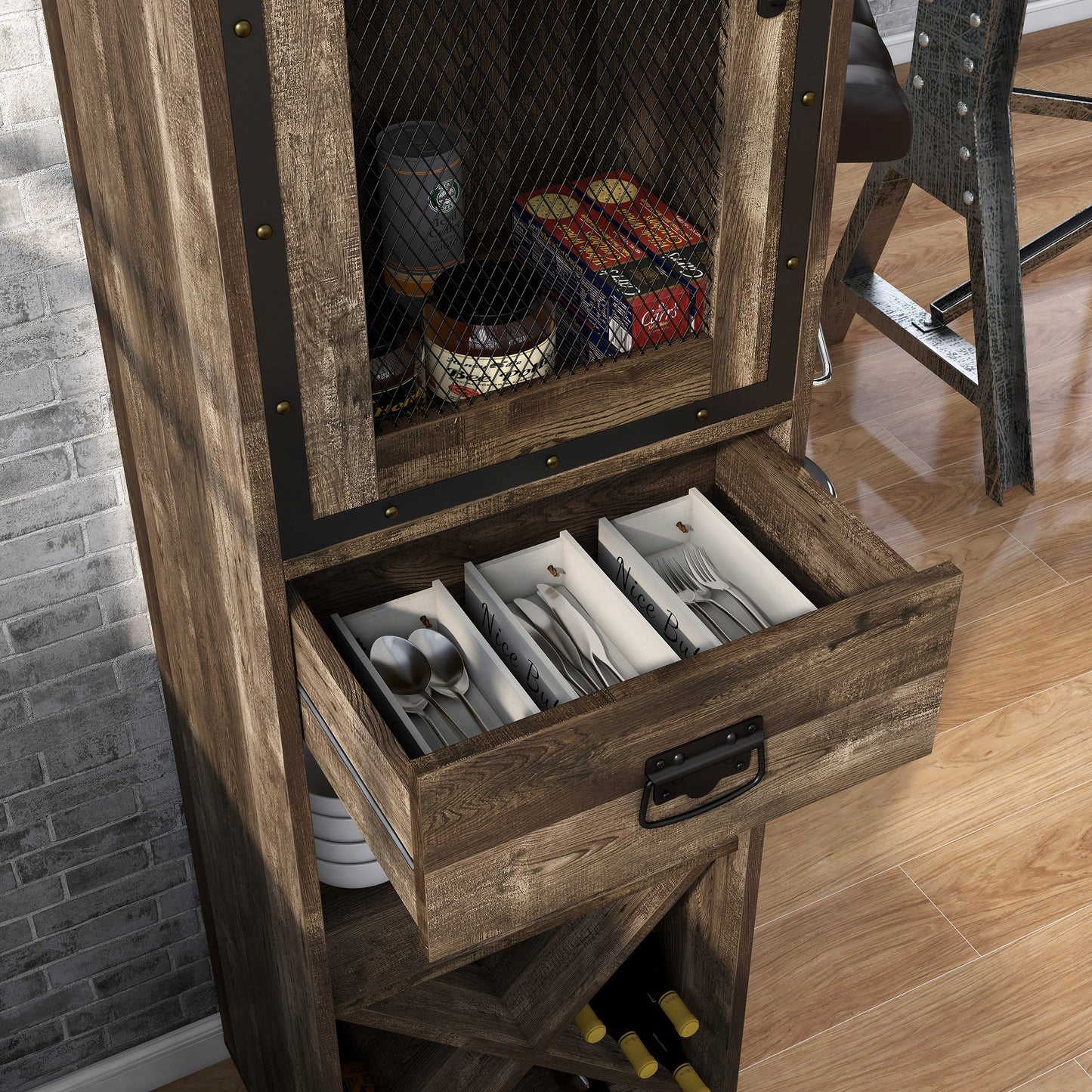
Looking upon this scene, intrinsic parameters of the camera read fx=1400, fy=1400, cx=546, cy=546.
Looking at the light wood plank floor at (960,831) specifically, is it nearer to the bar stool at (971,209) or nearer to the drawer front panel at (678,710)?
the bar stool at (971,209)

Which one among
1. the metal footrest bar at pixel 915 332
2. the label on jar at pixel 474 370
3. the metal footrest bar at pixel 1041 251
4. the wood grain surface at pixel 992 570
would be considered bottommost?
the wood grain surface at pixel 992 570

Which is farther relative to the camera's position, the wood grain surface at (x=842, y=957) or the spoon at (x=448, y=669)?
the wood grain surface at (x=842, y=957)

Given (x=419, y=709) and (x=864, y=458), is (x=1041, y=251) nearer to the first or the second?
(x=864, y=458)

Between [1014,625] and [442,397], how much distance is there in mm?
1475

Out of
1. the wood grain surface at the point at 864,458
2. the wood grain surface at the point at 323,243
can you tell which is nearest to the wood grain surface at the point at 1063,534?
the wood grain surface at the point at 864,458

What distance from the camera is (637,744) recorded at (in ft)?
2.98

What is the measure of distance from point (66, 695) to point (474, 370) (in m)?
0.54

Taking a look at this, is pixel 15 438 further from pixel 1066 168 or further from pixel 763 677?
pixel 1066 168

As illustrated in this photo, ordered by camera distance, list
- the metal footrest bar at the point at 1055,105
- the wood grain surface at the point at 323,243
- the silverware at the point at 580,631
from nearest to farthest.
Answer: the wood grain surface at the point at 323,243 → the silverware at the point at 580,631 → the metal footrest bar at the point at 1055,105

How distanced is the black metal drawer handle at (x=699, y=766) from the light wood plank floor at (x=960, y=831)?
2.68ft

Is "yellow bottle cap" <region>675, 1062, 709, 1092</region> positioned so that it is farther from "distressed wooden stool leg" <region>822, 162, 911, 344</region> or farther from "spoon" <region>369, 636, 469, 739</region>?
"distressed wooden stool leg" <region>822, 162, 911, 344</region>

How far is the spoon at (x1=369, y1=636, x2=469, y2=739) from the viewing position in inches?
40.6

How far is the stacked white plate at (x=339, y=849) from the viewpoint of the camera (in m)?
1.19

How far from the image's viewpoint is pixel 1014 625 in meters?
2.19
